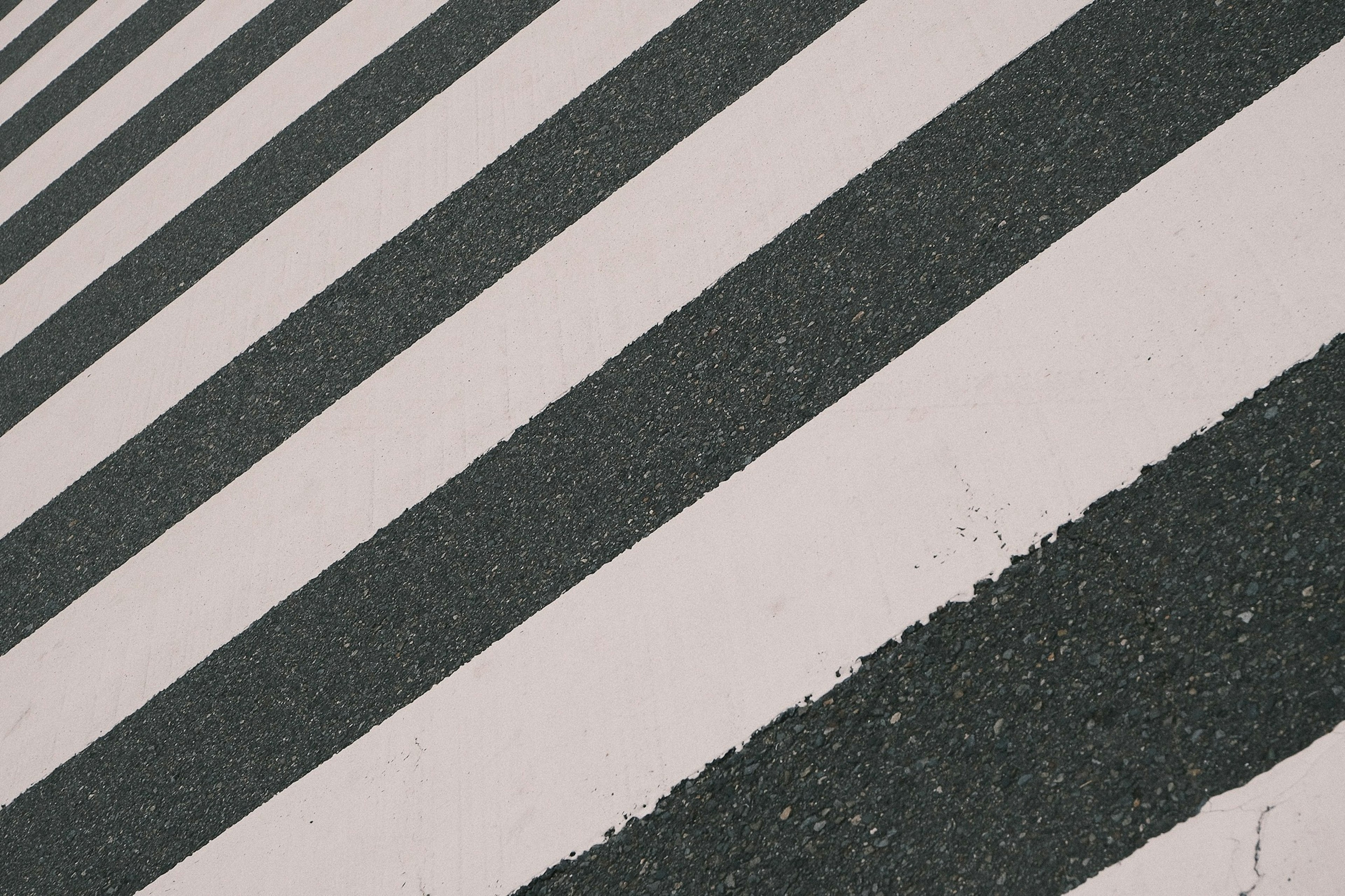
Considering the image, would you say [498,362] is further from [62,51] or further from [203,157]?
[62,51]

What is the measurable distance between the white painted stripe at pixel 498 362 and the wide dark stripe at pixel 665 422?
74 mm

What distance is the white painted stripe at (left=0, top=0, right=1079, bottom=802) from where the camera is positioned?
291 cm

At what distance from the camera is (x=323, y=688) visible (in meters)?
2.67

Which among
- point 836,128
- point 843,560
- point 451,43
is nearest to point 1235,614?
point 843,560

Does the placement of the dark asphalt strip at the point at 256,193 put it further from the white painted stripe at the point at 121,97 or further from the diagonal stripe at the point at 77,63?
the diagonal stripe at the point at 77,63

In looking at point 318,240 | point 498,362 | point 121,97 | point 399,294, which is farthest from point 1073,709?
point 121,97

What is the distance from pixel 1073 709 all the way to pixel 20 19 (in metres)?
6.73

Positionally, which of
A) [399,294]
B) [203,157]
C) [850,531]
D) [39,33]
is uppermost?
[39,33]

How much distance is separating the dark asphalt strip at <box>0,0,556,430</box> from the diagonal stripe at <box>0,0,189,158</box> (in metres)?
1.59

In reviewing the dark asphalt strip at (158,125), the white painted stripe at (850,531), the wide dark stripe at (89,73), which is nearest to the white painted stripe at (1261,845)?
the white painted stripe at (850,531)

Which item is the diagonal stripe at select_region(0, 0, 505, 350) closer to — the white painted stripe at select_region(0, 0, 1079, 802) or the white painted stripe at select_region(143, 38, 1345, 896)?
the white painted stripe at select_region(0, 0, 1079, 802)

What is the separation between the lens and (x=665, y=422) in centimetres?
271

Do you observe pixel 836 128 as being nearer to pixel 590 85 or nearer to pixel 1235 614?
pixel 590 85

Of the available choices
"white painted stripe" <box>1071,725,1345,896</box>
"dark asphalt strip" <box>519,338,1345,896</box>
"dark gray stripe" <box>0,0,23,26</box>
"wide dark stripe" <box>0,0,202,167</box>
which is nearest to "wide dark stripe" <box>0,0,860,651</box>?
"dark asphalt strip" <box>519,338,1345,896</box>
